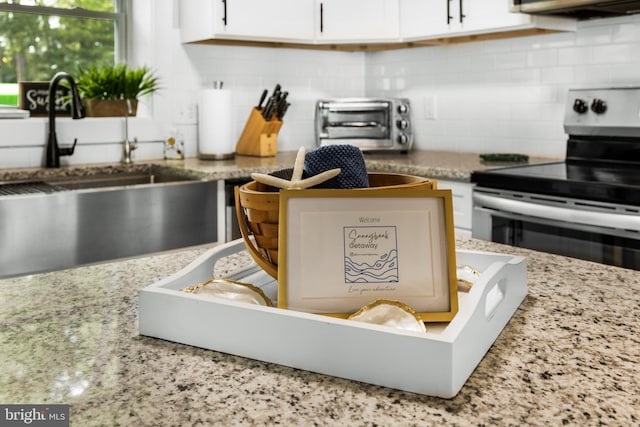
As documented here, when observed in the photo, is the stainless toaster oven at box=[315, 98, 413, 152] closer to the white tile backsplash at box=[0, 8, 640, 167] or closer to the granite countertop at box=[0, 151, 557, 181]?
the granite countertop at box=[0, 151, 557, 181]

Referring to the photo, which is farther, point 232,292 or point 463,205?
point 463,205

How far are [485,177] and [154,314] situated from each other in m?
2.04

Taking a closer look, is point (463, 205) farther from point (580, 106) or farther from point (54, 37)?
point (54, 37)

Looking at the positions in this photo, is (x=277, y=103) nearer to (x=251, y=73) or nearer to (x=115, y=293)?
(x=251, y=73)

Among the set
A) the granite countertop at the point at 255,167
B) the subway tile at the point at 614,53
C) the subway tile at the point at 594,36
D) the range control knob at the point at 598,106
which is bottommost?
the granite countertop at the point at 255,167

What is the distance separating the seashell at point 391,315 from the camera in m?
0.76

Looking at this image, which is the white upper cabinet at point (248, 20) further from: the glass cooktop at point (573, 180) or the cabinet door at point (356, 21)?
the glass cooktop at point (573, 180)

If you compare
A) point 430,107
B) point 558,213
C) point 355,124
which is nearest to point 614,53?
point 558,213

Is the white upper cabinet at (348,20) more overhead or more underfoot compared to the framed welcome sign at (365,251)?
more overhead

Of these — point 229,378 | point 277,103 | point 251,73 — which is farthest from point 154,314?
point 251,73

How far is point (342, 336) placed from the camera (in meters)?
0.73

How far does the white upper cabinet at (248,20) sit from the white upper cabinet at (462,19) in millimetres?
528

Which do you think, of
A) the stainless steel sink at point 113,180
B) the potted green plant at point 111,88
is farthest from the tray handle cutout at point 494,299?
the potted green plant at point 111,88

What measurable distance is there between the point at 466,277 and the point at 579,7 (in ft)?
6.90
